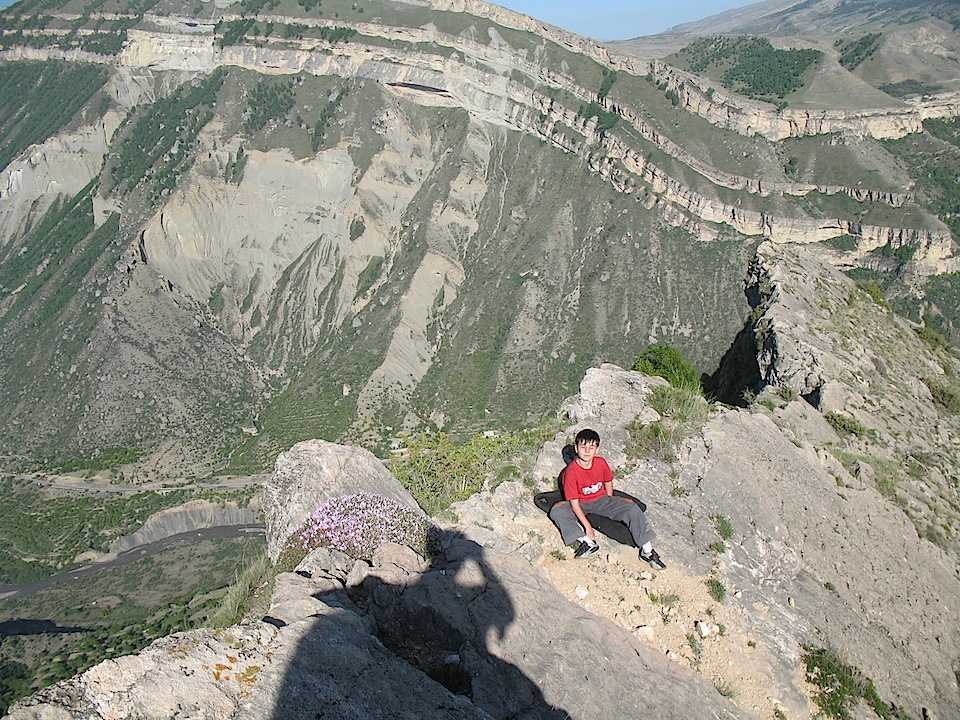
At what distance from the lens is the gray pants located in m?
10.5

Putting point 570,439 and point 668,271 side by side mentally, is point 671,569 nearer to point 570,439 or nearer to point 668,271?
point 570,439

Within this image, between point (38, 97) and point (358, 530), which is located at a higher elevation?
point (358, 530)

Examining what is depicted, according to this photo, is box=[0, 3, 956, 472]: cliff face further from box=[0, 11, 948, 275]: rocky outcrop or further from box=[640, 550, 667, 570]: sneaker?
box=[640, 550, 667, 570]: sneaker

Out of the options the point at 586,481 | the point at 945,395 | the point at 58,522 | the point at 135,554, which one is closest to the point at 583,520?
the point at 586,481

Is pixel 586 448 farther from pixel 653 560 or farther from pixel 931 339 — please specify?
pixel 931 339

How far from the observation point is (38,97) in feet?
344

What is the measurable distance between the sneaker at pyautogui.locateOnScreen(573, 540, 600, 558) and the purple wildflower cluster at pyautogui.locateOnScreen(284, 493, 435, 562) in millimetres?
2326

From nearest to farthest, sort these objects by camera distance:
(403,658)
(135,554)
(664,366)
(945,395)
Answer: (403,658) < (945,395) < (664,366) < (135,554)

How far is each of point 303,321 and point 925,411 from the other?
64632 mm

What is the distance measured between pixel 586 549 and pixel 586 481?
1.06 metres

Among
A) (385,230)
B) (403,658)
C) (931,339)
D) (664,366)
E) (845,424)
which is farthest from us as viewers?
(385,230)

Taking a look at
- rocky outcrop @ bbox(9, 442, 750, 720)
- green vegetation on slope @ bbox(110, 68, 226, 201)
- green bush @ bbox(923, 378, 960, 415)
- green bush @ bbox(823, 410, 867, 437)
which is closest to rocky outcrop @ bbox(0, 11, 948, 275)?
green vegetation on slope @ bbox(110, 68, 226, 201)

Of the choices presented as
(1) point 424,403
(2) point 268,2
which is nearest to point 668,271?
(1) point 424,403

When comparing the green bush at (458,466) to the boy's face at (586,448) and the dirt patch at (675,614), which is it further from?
the boy's face at (586,448)
